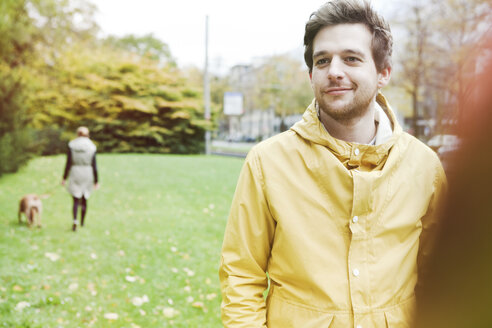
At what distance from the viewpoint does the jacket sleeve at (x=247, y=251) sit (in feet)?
5.68

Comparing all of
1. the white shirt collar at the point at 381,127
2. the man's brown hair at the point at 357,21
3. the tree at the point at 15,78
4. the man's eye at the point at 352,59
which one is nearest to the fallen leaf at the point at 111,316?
the white shirt collar at the point at 381,127

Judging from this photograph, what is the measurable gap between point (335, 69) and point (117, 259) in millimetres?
5762

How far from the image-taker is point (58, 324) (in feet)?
14.8

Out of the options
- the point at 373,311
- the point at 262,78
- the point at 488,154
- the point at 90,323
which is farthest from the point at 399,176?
the point at 262,78

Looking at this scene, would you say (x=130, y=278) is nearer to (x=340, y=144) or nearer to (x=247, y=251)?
(x=247, y=251)

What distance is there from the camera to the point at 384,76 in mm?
1949

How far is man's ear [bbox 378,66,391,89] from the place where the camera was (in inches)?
75.2

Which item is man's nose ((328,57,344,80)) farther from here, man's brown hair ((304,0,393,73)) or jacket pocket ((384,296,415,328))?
jacket pocket ((384,296,415,328))

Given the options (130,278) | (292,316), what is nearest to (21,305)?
(130,278)

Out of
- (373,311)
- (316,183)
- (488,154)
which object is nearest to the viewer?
(488,154)

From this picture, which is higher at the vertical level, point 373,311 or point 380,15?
point 380,15

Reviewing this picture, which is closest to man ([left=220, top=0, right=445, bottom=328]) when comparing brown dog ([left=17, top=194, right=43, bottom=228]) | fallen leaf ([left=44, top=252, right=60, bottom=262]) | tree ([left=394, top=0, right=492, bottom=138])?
tree ([left=394, top=0, right=492, bottom=138])

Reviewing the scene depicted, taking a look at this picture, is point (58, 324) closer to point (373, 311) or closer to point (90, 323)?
point (90, 323)

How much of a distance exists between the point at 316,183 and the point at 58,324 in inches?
154
